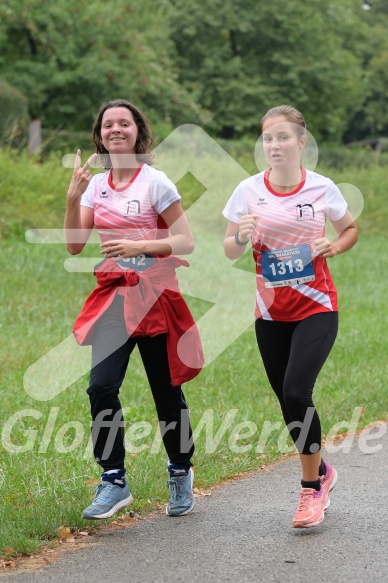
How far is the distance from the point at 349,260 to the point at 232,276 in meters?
4.41

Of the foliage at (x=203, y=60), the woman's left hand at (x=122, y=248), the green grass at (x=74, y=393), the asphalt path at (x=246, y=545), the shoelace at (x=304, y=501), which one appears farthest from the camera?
the foliage at (x=203, y=60)

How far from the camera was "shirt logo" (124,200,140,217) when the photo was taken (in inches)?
199

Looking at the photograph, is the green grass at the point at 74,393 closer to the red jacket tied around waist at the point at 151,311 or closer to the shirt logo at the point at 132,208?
the red jacket tied around waist at the point at 151,311

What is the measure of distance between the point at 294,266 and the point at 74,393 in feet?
12.6

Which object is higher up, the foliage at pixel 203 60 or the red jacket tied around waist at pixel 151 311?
the foliage at pixel 203 60

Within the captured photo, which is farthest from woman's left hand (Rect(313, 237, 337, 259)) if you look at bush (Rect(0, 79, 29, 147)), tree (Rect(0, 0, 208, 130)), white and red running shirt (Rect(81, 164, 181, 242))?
tree (Rect(0, 0, 208, 130))

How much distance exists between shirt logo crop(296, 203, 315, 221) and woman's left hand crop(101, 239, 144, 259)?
791 millimetres

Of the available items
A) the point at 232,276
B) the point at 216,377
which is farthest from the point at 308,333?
the point at 232,276

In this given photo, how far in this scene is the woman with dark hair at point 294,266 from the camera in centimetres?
494

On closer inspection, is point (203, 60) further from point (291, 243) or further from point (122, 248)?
point (122, 248)

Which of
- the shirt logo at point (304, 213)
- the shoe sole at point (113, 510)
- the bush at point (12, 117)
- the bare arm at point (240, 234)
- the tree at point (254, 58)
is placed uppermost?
the tree at point (254, 58)

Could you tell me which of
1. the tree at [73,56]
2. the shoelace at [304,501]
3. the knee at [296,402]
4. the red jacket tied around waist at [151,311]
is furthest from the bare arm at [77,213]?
the tree at [73,56]

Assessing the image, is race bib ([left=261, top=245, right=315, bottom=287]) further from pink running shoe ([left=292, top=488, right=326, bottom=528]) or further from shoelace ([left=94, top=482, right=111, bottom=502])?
shoelace ([left=94, top=482, right=111, bottom=502])

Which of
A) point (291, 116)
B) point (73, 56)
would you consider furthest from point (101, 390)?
point (73, 56)
